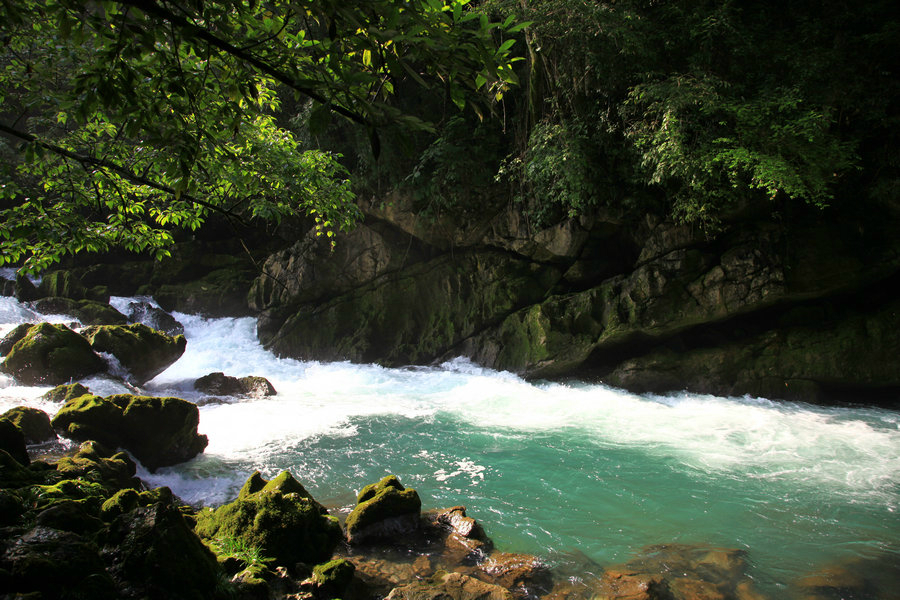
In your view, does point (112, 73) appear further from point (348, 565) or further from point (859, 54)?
point (859, 54)

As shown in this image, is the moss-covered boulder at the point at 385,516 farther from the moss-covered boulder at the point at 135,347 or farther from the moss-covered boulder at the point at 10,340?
the moss-covered boulder at the point at 10,340

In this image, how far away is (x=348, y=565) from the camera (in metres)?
3.74

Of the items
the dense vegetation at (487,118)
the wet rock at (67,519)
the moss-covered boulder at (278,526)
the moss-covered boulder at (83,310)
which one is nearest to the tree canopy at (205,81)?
the dense vegetation at (487,118)

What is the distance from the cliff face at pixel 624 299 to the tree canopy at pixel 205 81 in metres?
3.73

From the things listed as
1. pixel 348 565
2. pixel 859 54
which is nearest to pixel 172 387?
pixel 348 565

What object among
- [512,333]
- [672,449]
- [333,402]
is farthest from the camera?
[512,333]

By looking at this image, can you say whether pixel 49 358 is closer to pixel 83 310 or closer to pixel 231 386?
pixel 231 386

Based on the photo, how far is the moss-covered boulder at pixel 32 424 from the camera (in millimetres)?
5922

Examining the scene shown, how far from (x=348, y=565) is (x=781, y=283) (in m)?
9.28

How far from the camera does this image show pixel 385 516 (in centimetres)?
479

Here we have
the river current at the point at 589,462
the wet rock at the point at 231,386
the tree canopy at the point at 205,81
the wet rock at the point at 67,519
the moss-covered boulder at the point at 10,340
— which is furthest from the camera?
the wet rock at the point at 231,386

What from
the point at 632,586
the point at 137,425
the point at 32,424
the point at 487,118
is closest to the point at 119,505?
the point at 137,425

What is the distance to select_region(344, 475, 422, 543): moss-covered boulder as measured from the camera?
15.4 ft

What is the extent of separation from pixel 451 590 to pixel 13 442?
13.9 ft
